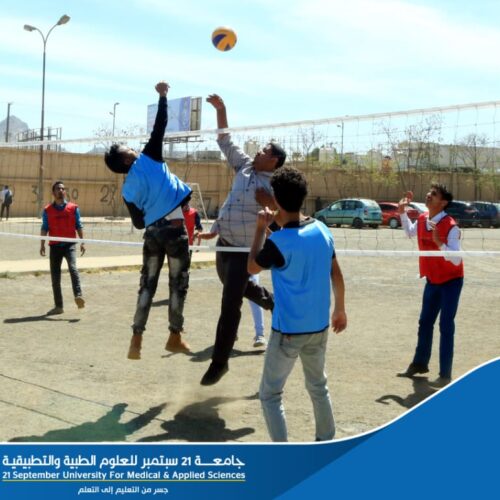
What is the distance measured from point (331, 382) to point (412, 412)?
7.24 feet

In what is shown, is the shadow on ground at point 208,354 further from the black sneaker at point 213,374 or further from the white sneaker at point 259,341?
the black sneaker at point 213,374

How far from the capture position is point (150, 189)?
568 cm

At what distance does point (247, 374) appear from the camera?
22.3 ft

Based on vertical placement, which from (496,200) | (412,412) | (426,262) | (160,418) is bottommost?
(160,418)

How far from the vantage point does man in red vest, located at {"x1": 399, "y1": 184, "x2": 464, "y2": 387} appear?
21.2ft

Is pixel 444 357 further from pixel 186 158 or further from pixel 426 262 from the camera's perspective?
pixel 186 158

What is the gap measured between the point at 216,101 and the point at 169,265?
142 cm

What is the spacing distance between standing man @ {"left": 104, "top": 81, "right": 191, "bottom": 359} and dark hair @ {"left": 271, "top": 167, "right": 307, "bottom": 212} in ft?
5.19

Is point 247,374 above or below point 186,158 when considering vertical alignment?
below

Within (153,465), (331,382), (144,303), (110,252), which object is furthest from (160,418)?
(110,252)

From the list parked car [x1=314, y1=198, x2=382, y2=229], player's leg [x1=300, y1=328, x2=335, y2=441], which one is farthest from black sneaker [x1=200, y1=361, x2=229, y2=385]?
→ parked car [x1=314, y1=198, x2=382, y2=229]

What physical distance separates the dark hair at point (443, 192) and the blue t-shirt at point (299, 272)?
8.25ft

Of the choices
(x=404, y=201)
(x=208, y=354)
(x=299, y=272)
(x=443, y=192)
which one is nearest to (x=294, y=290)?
(x=299, y=272)

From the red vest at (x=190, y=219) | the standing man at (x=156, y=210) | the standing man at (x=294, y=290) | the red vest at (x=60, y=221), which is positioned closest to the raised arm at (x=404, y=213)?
the standing man at (x=156, y=210)
